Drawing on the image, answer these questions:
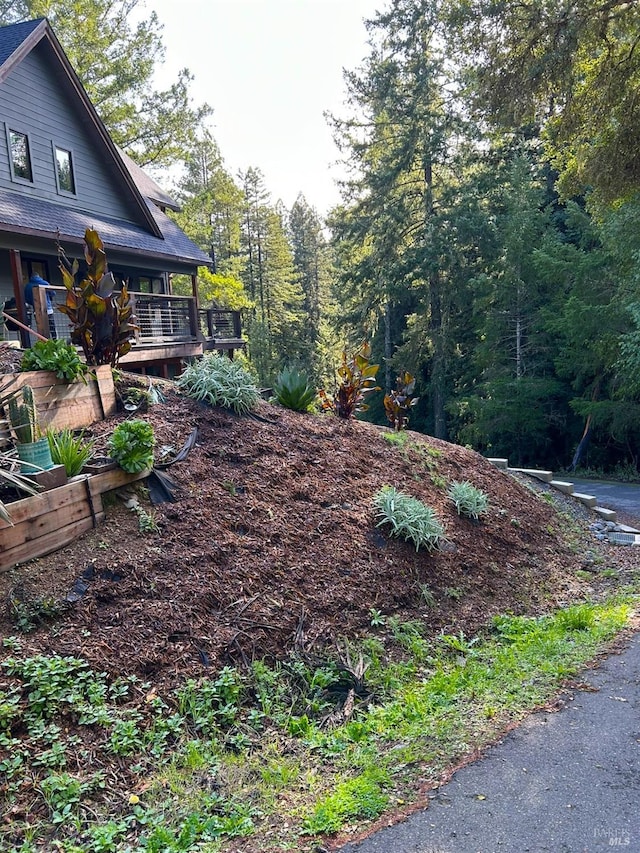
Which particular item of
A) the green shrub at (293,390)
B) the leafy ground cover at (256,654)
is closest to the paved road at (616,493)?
the leafy ground cover at (256,654)

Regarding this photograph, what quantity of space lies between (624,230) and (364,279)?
37.3ft

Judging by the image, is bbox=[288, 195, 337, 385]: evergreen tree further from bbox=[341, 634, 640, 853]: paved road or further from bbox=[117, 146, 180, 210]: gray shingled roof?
bbox=[341, 634, 640, 853]: paved road

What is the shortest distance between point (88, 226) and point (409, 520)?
10.3 meters

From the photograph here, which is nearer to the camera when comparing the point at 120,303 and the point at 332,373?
the point at 120,303

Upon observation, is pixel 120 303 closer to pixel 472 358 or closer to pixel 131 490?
pixel 131 490

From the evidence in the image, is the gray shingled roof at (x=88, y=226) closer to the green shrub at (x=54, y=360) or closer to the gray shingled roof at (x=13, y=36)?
the gray shingled roof at (x=13, y=36)

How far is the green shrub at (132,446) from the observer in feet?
14.8

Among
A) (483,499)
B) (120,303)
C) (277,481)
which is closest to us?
(277,481)

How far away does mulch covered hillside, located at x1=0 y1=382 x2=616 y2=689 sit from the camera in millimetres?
3453

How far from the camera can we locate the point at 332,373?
36.2m

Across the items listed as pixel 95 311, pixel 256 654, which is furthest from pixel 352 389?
pixel 256 654

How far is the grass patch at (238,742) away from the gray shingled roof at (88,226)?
9.23 m

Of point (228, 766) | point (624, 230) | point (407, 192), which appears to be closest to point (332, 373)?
point (407, 192)

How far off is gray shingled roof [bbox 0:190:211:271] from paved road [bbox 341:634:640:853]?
1056 centimetres
